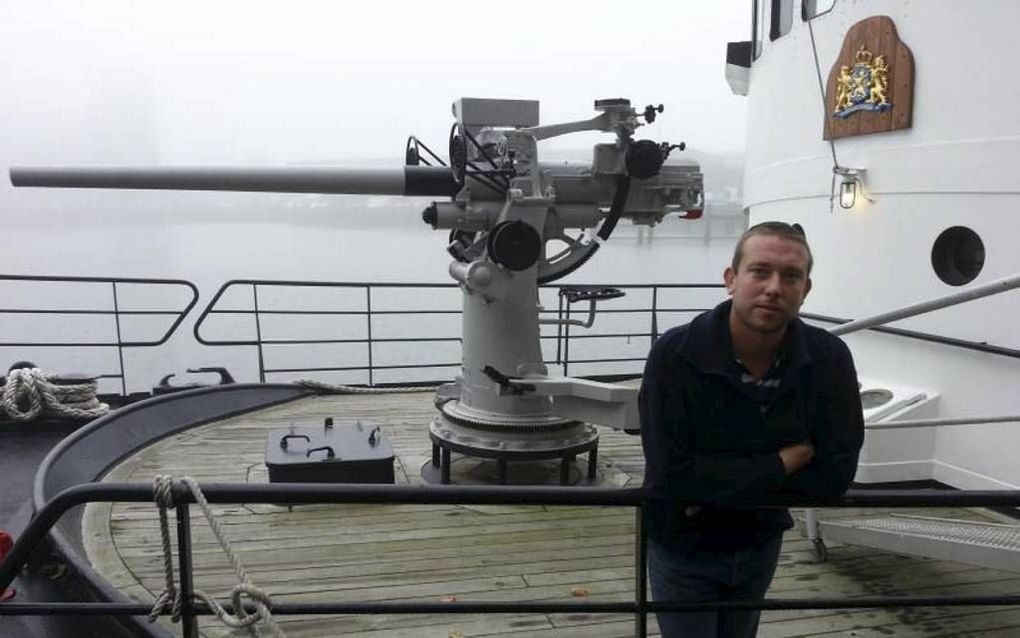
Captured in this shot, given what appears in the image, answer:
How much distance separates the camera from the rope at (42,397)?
5426 mm

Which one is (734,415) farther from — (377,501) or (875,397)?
(875,397)

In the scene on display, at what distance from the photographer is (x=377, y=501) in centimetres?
→ 163

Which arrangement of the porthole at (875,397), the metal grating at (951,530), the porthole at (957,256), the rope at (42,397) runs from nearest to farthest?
the metal grating at (951,530)
the porthole at (957,256)
the porthole at (875,397)
the rope at (42,397)

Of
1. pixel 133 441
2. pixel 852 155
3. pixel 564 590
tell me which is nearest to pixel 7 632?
pixel 133 441

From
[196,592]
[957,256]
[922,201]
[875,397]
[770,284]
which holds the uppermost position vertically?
[922,201]

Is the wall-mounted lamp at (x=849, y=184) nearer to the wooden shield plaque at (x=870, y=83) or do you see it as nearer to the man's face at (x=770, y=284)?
the wooden shield plaque at (x=870, y=83)

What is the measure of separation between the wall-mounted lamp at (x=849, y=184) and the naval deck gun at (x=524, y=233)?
0.91 meters

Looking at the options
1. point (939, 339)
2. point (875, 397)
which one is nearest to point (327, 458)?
point (875, 397)

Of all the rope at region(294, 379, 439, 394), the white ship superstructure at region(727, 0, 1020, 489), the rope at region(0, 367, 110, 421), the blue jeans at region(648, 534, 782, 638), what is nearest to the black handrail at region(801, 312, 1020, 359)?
the white ship superstructure at region(727, 0, 1020, 489)

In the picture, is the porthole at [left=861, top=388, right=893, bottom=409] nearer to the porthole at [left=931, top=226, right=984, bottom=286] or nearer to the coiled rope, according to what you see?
the porthole at [left=931, top=226, right=984, bottom=286]

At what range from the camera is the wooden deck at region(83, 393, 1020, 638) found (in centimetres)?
301

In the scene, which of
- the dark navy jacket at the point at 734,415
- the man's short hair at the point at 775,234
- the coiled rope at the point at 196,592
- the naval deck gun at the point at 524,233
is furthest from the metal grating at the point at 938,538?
the coiled rope at the point at 196,592

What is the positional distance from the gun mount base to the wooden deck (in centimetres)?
25

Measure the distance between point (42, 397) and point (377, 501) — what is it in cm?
473
